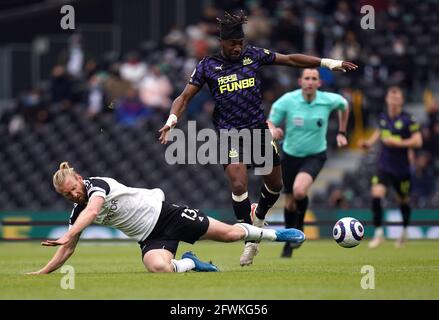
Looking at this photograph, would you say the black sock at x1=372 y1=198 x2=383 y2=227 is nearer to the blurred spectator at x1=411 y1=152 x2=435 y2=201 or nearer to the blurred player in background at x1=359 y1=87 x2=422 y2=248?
the blurred player in background at x1=359 y1=87 x2=422 y2=248

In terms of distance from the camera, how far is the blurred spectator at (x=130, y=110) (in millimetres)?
27328

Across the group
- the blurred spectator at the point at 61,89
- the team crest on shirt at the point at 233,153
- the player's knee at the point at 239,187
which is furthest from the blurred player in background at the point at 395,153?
the blurred spectator at the point at 61,89

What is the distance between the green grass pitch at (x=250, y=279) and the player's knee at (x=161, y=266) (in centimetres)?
21

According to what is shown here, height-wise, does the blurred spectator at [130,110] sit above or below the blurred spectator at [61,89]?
below

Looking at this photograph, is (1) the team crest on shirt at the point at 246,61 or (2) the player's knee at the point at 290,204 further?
(2) the player's knee at the point at 290,204

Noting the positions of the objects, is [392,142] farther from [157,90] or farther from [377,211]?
[157,90]

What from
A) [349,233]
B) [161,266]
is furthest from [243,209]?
[161,266]

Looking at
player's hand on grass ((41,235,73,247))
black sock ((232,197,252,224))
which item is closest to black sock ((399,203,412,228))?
black sock ((232,197,252,224))

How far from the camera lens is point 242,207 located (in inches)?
562

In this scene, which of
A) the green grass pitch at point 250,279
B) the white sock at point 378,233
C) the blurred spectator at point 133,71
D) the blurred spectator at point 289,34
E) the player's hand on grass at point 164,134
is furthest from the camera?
the blurred spectator at point 133,71

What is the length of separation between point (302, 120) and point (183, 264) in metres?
4.95

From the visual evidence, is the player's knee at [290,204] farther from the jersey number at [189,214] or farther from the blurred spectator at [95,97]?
the blurred spectator at [95,97]

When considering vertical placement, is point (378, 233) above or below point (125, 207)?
below
